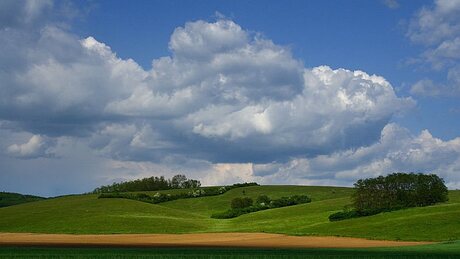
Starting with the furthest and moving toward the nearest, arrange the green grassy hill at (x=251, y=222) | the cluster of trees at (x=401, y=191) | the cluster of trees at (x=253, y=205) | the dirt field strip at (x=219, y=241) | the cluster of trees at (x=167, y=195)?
the cluster of trees at (x=167, y=195) → the cluster of trees at (x=253, y=205) → the cluster of trees at (x=401, y=191) → the green grassy hill at (x=251, y=222) → the dirt field strip at (x=219, y=241)

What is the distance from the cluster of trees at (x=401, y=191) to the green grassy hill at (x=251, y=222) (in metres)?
3.42

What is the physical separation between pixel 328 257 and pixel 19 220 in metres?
82.2

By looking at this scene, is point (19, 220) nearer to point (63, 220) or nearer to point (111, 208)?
point (63, 220)

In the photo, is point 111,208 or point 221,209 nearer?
point 111,208

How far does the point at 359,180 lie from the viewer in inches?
3893

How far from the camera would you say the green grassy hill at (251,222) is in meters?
76.7

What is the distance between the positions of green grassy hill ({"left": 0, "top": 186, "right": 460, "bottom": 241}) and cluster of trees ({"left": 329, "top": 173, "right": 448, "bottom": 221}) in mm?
3424

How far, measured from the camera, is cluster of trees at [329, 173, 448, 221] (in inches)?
3792

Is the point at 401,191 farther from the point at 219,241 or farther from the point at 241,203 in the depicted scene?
the point at 241,203

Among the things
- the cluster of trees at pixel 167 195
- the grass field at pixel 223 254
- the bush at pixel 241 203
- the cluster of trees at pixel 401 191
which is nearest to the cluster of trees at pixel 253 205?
the bush at pixel 241 203

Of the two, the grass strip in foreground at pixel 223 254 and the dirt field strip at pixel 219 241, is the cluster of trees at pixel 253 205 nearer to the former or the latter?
the dirt field strip at pixel 219 241

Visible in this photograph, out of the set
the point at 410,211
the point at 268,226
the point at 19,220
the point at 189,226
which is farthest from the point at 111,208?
the point at 410,211

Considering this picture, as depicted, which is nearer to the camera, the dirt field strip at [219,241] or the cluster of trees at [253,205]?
the dirt field strip at [219,241]

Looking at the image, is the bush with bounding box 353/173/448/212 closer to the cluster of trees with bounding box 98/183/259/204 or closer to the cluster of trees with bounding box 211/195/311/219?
the cluster of trees with bounding box 211/195/311/219
